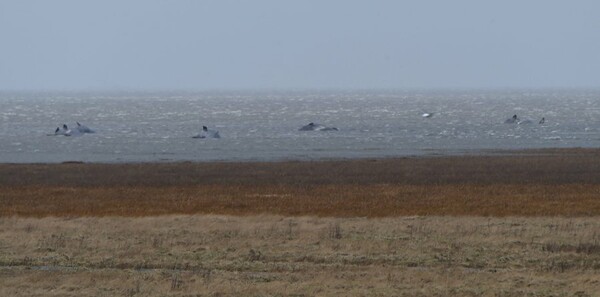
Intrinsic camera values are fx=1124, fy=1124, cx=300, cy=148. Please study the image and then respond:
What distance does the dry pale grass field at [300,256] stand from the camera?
16109 mm

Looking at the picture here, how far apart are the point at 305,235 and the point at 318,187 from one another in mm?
13126

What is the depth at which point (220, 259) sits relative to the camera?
18938 millimetres

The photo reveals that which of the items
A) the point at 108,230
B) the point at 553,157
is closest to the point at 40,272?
the point at 108,230

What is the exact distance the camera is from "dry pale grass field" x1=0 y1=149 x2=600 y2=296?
647 inches

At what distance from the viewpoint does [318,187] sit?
34.7 metres

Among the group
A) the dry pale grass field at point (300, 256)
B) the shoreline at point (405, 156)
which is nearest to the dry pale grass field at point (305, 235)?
the dry pale grass field at point (300, 256)

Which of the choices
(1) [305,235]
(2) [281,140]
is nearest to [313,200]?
(1) [305,235]

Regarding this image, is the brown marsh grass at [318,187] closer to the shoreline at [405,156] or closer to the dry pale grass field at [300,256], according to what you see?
the shoreline at [405,156]

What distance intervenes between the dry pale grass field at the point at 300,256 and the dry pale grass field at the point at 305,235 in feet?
0.11

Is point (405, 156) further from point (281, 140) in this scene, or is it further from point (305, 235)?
point (305, 235)

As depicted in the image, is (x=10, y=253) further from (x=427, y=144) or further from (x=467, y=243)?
(x=427, y=144)

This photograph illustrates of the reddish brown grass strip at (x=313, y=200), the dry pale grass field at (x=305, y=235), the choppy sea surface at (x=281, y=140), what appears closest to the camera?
the dry pale grass field at (x=305, y=235)

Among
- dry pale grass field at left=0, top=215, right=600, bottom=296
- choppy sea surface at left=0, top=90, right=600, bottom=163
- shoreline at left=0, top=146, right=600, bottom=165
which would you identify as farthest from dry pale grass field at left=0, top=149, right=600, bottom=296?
choppy sea surface at left=0, top=90, right=600, bottom=163

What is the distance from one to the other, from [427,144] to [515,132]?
1689 centimetres
